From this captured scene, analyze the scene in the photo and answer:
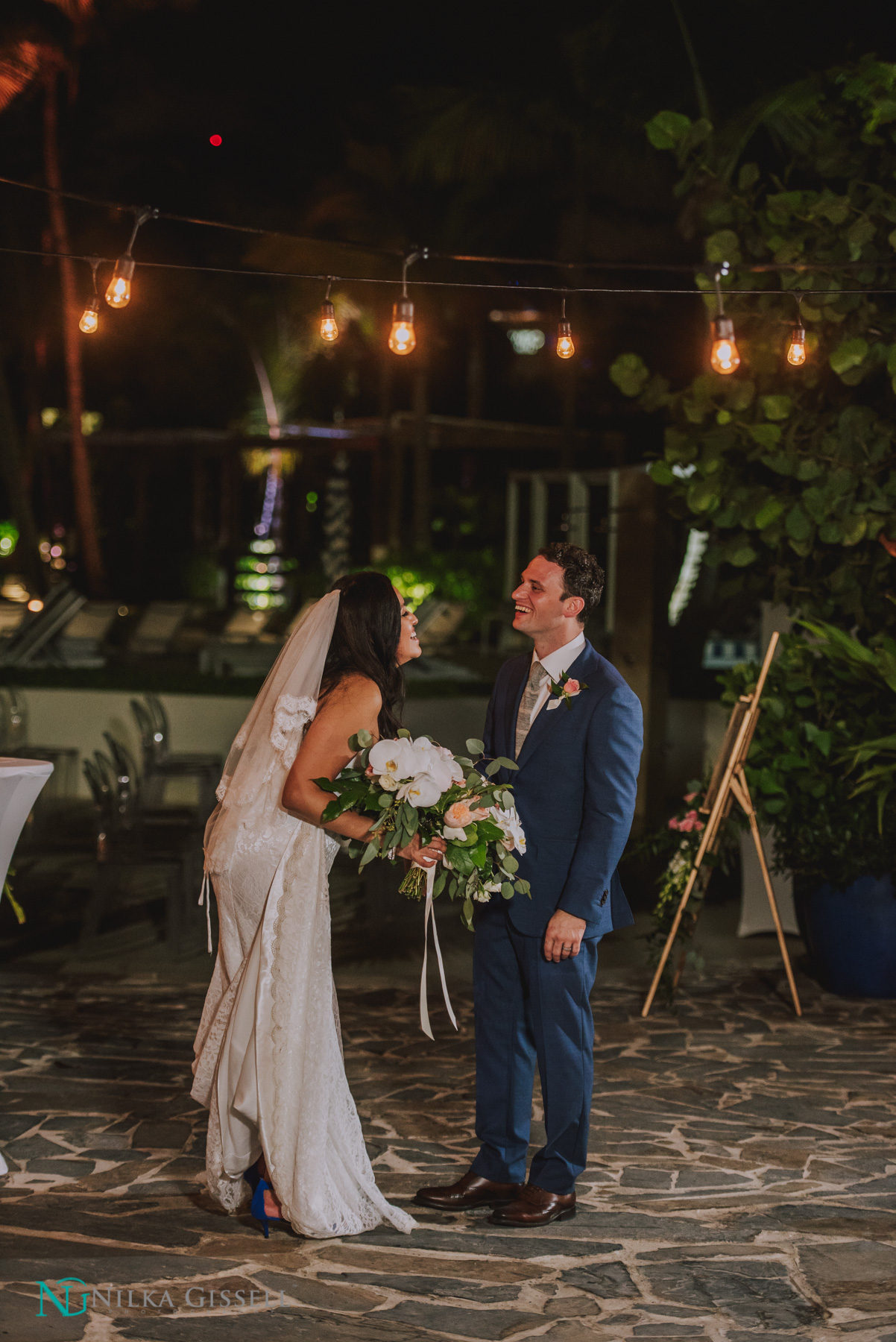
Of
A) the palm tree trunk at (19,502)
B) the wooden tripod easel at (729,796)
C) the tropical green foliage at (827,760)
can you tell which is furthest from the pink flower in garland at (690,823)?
the palm tree trunk at (19,502)

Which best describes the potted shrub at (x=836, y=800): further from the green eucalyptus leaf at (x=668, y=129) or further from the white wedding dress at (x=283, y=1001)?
the white wedding dress at (x=283, y=1001)

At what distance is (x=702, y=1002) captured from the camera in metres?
6.62

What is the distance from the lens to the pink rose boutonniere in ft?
13.0

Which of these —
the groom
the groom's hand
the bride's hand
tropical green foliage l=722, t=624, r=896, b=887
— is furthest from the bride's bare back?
tropical green foliage l=722, t=624, r=896, b=887

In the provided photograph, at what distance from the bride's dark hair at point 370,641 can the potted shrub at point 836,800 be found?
3.23 meters

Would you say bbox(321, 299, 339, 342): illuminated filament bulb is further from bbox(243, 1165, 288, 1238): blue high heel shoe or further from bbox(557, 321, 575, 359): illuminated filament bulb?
bbox(243, 1165, 288, 1238): blue high heel shoe

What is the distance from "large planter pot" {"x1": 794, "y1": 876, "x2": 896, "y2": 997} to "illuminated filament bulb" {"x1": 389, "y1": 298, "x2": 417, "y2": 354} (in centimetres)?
337

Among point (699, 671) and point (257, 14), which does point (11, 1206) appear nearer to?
point (699, 671)

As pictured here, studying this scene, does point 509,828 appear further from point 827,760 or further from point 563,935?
point 827,760

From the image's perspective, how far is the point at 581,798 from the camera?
4.04 meters

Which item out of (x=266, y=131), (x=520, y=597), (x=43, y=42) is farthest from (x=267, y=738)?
(x=266, y=131)

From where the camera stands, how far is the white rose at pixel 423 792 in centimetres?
358

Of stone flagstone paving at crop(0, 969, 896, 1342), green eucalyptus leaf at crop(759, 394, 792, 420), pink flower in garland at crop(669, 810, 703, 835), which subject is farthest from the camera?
green eucalyptus leaf at crop(759, 394, 792, 420)

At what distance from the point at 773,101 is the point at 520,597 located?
33.4 ft
